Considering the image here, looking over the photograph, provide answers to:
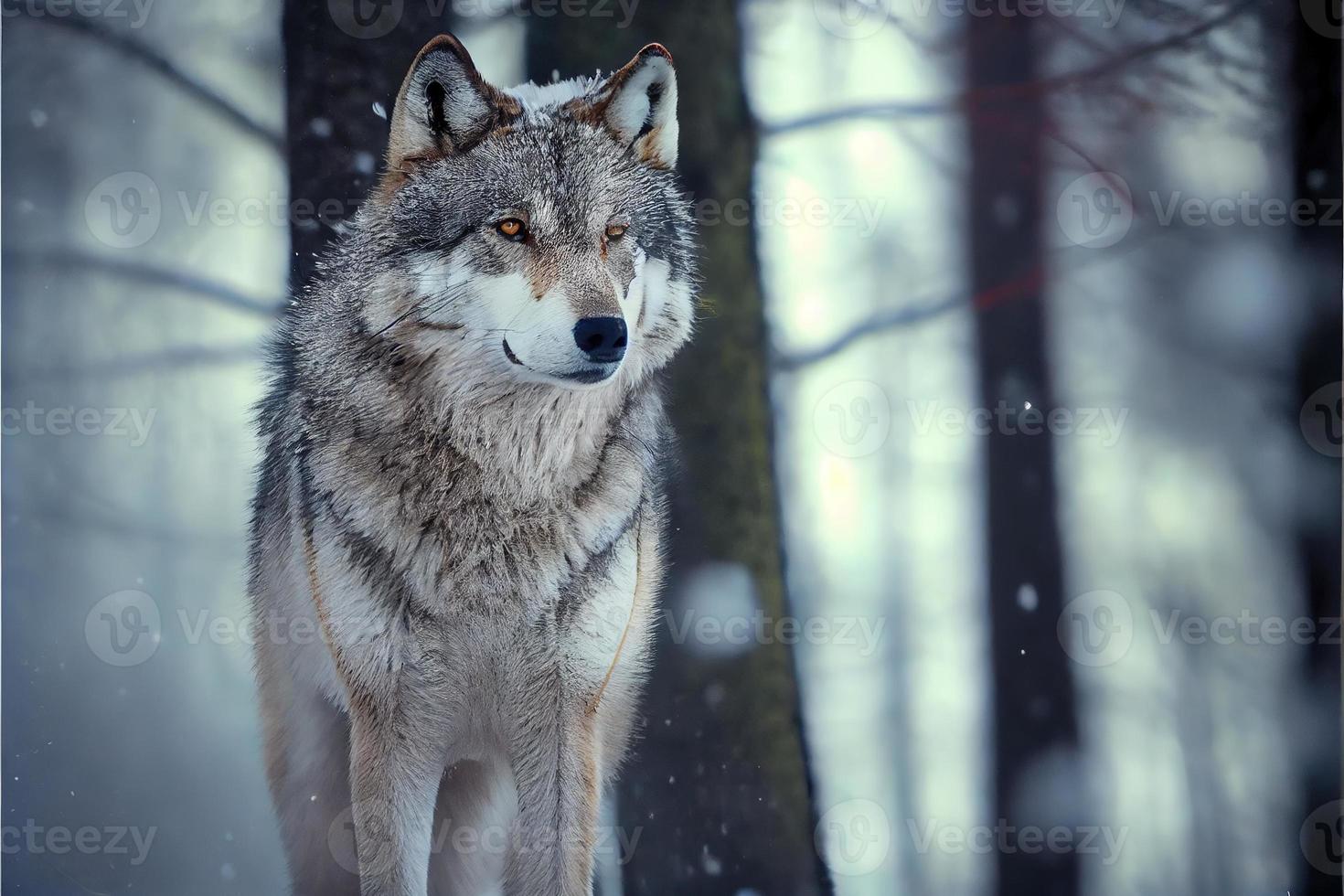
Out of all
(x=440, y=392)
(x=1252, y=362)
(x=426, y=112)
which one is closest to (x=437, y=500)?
(x=440, y=392)

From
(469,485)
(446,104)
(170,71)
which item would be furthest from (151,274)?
(469,485)

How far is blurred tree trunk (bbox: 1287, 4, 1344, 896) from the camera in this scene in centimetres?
266

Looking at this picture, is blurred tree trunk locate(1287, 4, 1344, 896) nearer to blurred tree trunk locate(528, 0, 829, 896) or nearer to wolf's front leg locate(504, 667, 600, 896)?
blurred tree trunk locate(528, 0, 829, 896)

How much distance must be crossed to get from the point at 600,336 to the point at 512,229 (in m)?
0.36

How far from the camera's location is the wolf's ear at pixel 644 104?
2248 mm

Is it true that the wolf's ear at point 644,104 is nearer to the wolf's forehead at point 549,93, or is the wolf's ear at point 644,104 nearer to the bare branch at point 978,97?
the wolf's forehead at point 549,93

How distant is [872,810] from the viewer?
8.37 ft

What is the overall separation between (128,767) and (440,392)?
133 cm

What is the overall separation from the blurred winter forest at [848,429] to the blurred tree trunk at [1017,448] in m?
0.01

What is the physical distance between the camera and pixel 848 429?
2.56 m

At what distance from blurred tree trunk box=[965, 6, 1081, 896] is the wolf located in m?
0.88

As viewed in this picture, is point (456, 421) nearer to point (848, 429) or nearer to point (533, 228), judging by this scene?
point (533, 228)

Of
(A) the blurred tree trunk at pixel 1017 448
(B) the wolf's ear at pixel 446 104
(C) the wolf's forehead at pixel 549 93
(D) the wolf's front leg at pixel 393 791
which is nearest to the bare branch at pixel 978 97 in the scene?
(A) the blurred tree trunk at pixel 1017 448

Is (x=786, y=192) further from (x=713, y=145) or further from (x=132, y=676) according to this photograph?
(x=132, y=676)
